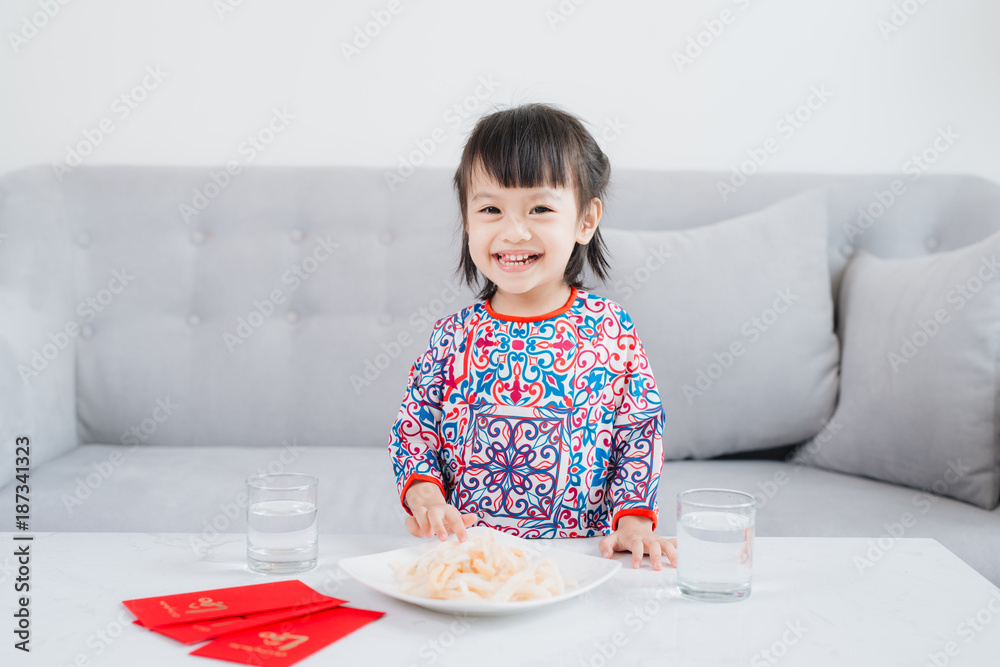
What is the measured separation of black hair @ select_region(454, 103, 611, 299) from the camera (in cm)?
106

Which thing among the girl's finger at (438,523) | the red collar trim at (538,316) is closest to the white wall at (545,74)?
the red collar trim at (538,316)

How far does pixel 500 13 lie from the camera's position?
2.01 meters

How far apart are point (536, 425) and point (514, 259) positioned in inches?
8.8

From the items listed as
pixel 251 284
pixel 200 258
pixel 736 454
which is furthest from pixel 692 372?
pixel 200 258

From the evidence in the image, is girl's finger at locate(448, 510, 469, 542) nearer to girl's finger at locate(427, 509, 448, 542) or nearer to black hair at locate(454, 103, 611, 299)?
girl's finger at locate(427, 509, 448, 542)

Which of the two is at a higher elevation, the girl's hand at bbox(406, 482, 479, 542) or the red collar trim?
the red collar trim

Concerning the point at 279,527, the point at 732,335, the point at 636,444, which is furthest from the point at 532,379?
the point at 732,335

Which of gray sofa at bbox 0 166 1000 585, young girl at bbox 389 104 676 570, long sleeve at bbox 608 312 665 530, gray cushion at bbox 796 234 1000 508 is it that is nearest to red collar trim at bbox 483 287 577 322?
young girl at bbox 389 104 676 570

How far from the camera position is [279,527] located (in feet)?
2.57

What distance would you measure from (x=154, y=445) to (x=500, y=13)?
1.29 m

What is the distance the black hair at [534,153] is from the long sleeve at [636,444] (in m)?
0.24

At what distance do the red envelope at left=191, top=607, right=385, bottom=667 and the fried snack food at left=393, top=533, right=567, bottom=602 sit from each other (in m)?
0.05

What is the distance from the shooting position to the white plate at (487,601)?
65 centimetres

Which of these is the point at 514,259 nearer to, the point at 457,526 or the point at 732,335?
the point at 457,526
